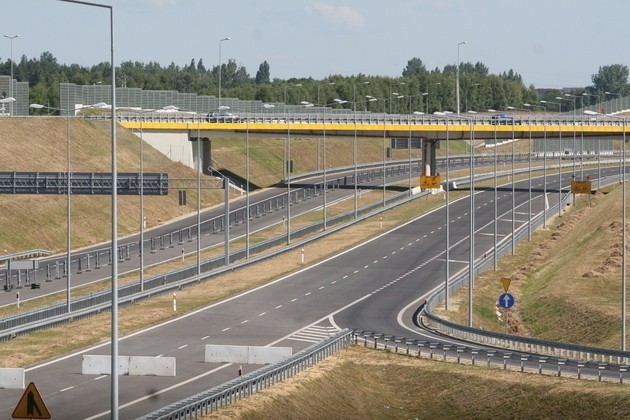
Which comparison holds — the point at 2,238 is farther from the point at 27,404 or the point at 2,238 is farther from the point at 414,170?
the point at 27,404

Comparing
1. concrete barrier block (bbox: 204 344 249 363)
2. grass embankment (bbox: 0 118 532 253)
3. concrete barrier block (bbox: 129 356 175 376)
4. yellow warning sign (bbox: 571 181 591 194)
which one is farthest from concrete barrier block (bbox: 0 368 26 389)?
yellow warning sign (bbox: 571 181 591 194)

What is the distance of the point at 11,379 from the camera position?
5084 centimetres

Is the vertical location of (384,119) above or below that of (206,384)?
above

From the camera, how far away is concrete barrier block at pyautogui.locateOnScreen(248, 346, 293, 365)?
57062mm

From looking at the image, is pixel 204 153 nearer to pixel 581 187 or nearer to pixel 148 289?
pixel 581 187

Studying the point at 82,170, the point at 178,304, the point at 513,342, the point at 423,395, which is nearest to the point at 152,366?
the point at 423,395

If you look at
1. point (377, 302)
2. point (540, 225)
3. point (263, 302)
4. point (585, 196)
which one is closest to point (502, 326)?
point (377, 302)

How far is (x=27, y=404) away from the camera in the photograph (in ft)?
92.9

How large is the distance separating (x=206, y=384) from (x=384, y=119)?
104 m

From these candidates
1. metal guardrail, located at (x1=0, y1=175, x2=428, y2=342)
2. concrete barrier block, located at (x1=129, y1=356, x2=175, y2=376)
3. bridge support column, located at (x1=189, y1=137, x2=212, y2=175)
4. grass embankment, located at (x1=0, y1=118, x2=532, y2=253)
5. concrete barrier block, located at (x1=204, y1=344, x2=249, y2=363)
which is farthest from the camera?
bridge support column, located at (x1=189, y1=137, x2=212, y2=175)

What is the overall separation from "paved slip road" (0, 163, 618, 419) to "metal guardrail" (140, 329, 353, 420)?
2022mm

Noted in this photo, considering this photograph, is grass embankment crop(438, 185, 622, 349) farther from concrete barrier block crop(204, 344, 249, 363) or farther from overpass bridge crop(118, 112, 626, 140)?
overpass bridge crop(118, 112, 626, 140)

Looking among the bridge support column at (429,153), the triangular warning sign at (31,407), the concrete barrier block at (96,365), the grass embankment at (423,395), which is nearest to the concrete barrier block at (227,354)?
the grass embankment at (423,395)

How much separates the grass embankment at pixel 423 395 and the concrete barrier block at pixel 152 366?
14.8 ft
